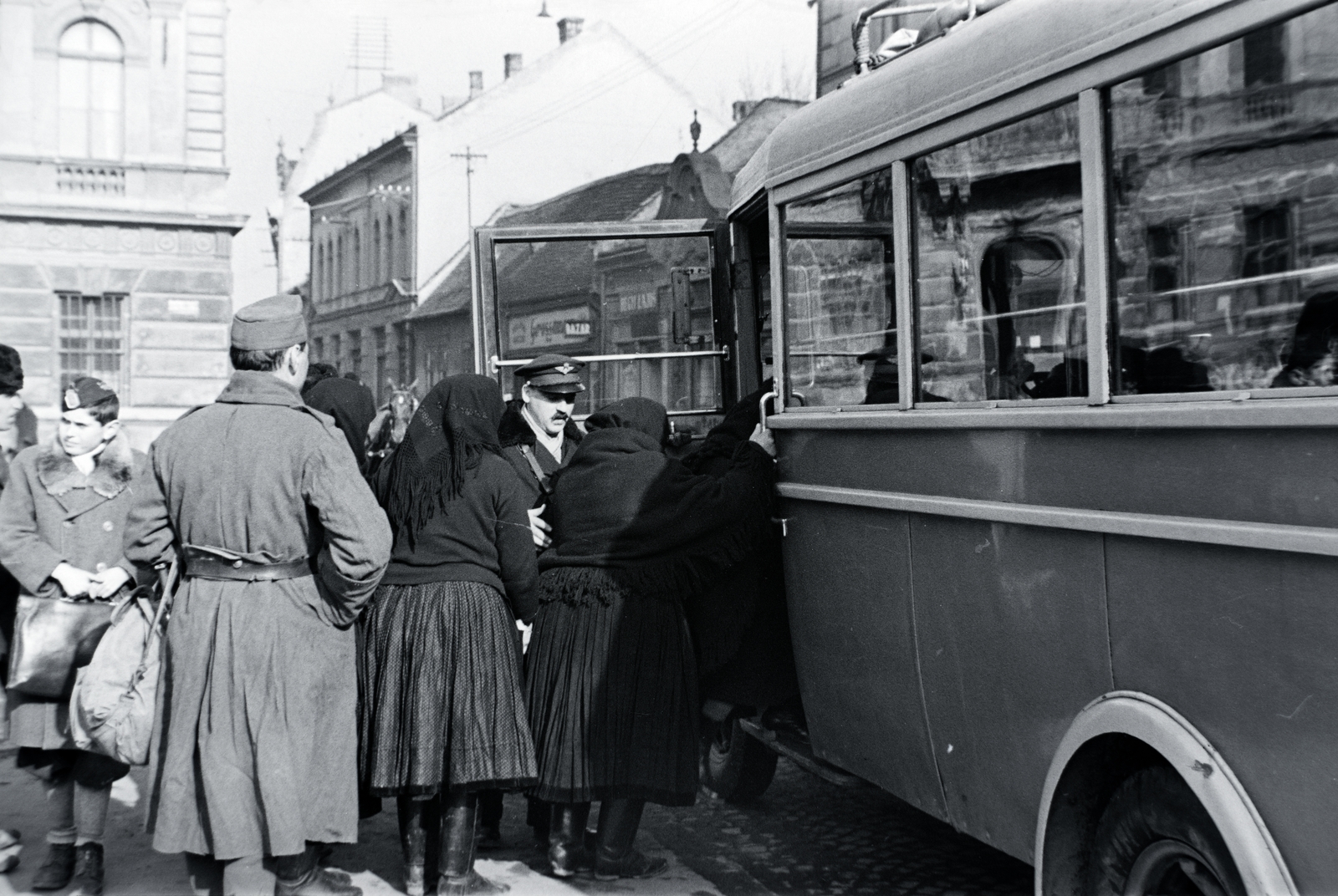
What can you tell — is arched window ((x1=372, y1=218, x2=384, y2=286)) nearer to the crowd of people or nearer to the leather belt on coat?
the crowd of people

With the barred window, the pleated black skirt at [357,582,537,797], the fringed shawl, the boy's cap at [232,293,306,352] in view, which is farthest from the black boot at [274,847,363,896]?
the barred window

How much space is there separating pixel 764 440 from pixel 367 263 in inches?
1839

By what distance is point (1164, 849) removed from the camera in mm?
3123

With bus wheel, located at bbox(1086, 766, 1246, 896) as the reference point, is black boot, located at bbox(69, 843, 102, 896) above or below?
below

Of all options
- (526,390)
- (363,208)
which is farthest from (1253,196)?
(363,208)

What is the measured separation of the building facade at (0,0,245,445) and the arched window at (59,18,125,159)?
0.02m

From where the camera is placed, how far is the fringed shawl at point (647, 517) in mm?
5168

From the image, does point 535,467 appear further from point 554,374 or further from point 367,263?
point 367,263

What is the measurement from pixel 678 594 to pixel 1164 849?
2.37 metres

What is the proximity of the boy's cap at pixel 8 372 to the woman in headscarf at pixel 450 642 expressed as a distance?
79.0 inches

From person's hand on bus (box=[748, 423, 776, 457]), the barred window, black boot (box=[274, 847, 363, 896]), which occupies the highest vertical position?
the barred window

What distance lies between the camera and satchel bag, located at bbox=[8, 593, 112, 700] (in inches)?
203

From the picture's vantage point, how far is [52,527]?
211 inches

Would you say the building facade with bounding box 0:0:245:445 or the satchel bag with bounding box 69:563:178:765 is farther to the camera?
the building facade with bounding box 0:0:245:445
